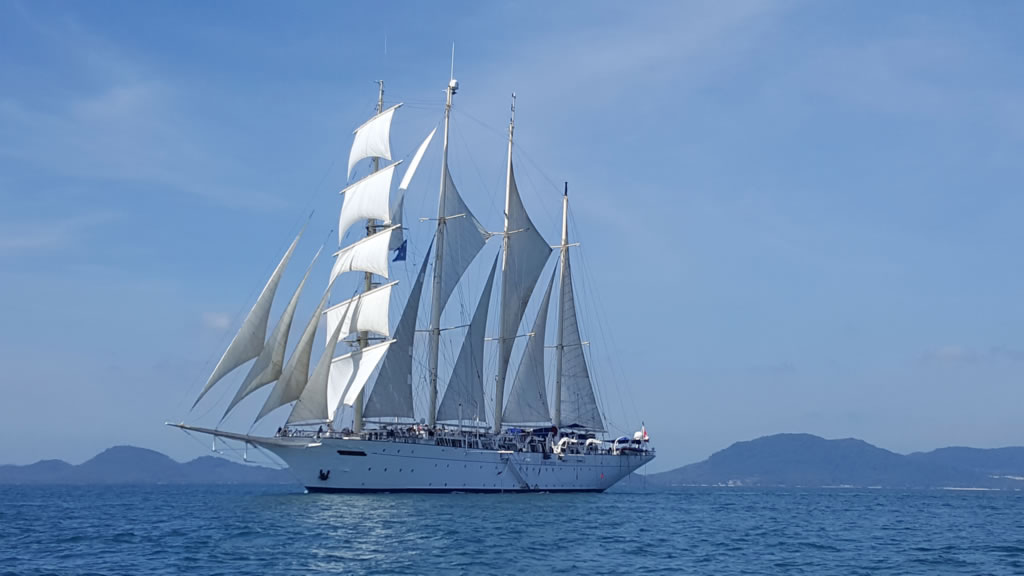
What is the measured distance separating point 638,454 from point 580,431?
7.03 meters

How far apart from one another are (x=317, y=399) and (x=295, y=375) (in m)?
1.87

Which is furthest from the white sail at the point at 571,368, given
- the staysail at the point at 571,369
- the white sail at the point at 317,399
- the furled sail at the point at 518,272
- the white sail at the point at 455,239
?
the white sail at the point at 317,399

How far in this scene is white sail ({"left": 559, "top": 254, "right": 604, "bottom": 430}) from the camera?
230 ft

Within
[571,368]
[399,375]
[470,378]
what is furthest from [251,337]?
[571,368]

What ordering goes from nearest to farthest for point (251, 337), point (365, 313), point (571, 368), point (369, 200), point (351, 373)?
1. point (251, 337)
2. point (351, 373)
3. point (365, 313)
4. point (369, 200)
5. point (571, 368)

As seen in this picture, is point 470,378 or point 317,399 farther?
point 470,378

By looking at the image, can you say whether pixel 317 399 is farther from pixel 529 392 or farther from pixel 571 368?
pixel 571 368

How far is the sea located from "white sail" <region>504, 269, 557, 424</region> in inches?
419

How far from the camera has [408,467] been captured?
177ft

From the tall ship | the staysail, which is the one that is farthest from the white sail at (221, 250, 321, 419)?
the staysail

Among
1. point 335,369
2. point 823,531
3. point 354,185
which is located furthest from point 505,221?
point 823,531

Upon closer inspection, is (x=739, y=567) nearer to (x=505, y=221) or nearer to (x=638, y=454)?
(x=505, y=221)

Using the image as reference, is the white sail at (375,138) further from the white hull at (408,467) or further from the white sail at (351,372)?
the white hull at (408,467)

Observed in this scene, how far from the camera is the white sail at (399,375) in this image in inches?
2192
